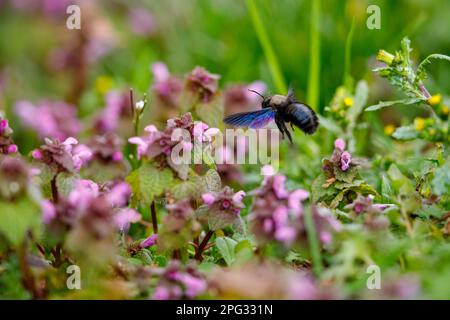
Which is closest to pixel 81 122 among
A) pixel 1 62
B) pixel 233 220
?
pixel 1 62

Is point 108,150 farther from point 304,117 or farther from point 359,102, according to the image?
point 359,102

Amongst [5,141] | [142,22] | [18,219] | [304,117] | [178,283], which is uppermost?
[142,22]

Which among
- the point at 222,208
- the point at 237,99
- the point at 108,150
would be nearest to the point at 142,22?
the point at 237,99

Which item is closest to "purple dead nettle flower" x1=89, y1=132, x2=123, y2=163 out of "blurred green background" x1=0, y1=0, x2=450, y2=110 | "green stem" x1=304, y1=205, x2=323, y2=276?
"green stem" x1=304, y1=205, x2=323, y2=276

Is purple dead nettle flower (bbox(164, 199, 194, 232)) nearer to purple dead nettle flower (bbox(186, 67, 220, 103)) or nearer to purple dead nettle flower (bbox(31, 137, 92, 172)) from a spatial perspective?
purple dead nettle flower (bbox(31, 137, 92, 172))

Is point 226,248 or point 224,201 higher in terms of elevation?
point 224,201

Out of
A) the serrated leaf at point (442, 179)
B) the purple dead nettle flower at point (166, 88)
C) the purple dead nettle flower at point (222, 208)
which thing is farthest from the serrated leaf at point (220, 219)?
the purple dead nettle flower at point (166, 88)
